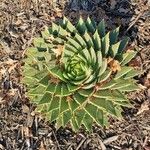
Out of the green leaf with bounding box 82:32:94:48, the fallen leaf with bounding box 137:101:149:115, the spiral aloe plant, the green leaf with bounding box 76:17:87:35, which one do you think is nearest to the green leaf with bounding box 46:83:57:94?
the spiral aloe plant

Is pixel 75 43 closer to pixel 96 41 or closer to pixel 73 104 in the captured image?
pixel 96 41

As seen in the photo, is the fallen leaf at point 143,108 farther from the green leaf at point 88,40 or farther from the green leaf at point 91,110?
the green leaf at point 88,40

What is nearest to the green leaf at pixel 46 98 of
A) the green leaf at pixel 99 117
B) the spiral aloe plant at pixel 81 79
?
the spiral aloe plant at pixel 81 79

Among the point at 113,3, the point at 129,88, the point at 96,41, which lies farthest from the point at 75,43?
the point at 113,3

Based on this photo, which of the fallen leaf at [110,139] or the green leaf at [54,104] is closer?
the green leaf at [54,104]

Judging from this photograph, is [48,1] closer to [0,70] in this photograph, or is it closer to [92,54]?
[0,70]

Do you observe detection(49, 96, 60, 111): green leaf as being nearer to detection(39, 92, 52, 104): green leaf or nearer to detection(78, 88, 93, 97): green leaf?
detection(39, 92, 52, 104): green leaf
